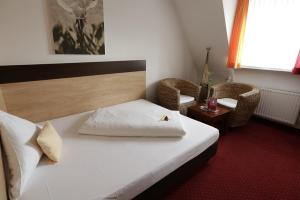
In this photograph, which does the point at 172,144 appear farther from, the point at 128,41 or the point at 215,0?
the point at 215,0

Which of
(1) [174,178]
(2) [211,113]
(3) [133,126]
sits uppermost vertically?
(3) [133,126]

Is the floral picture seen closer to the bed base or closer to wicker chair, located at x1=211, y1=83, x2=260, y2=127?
the bed base

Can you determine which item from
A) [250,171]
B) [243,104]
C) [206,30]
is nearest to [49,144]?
[250,171]

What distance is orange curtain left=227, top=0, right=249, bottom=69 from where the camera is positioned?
9.08 feet

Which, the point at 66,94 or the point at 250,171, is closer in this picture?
the point at 250,171

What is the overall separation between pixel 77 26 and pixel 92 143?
1.41 m

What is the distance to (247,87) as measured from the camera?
2.99 m

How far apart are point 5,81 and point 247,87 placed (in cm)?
333

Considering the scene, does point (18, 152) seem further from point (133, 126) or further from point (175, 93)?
point (175, 93)

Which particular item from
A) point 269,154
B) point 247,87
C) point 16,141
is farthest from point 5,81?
point 247,87

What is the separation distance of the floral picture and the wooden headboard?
21 cm

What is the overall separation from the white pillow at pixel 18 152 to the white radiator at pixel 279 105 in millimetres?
3263

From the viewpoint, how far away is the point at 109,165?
1.33m

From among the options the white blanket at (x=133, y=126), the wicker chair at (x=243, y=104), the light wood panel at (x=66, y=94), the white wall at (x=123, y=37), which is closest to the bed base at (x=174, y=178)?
the white blanket at (x=133, y=126)
